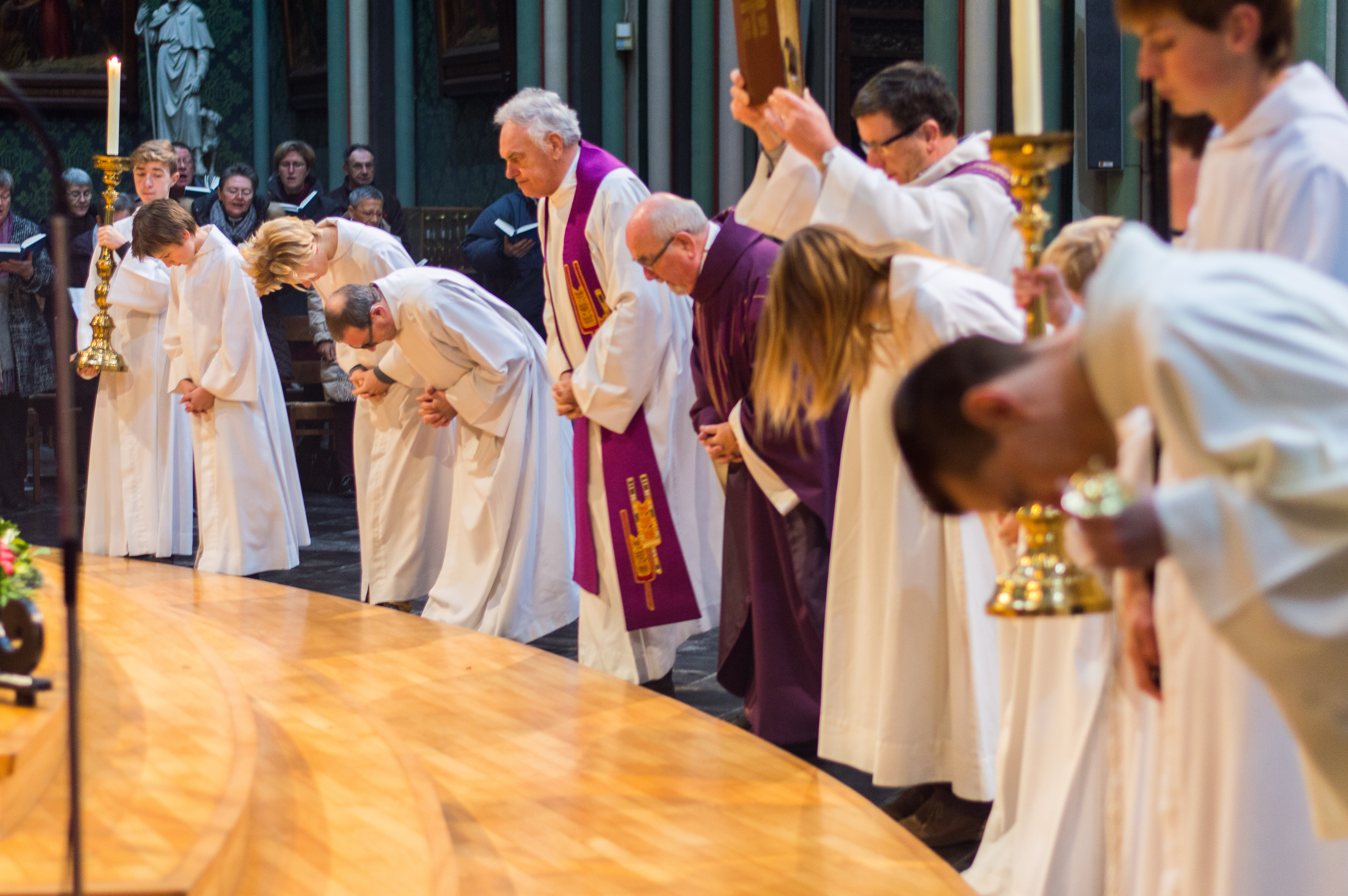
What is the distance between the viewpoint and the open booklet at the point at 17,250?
9227mm

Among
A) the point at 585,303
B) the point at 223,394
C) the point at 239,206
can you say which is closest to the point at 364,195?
the point at 239,206

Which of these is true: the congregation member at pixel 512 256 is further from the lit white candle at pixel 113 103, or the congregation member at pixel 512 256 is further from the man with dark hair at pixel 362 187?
the lit white candle at pixel 113 103

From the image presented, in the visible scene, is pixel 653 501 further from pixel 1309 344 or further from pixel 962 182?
pixel 1309 344

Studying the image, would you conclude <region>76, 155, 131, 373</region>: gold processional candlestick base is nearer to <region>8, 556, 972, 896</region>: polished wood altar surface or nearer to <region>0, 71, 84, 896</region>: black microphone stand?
<region>8, 556, 972, 896</region>: polished wood altar surface

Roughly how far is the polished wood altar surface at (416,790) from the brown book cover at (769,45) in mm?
1501

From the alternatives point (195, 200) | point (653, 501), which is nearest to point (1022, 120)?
point (653, 501)

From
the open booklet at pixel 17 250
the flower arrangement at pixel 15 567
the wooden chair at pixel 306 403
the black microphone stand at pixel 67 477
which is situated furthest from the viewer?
the wooden chair at pixel 306 403

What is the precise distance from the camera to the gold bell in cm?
167

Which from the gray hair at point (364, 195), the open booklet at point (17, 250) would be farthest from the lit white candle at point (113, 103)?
the open booklet at point (17, 250)

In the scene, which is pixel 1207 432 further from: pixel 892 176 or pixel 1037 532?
pixel 892 176

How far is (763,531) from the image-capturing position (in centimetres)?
397

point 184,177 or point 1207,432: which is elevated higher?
point 184,177

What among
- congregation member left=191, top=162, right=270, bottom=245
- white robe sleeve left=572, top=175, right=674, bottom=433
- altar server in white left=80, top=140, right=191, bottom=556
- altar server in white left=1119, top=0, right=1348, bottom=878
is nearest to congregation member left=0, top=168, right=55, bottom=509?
congregation member left=191, top=162, right=270, bottom=245

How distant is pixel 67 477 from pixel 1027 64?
3.93ft
